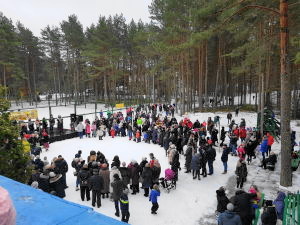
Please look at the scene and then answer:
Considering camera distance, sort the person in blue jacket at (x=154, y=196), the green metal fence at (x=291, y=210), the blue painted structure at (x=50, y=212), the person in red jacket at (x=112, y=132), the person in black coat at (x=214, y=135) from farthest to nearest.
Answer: the person in red jacket at (x=112, y=132) → the person in black coat at (x=214, y=135) → the person in blue jacket at (x=154, y=196) → the green metal fence at (x=291, y=210) → the blue painted structure at (x=50, y=212)

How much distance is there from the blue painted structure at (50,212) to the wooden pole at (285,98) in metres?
8.56

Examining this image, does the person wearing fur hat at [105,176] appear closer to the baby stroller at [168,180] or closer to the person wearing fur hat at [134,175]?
the person wearing fur hat at [134,175]

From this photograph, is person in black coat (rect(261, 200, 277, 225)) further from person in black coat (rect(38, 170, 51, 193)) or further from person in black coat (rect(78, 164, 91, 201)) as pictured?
person in black coat (rect(38, 170, 51, 193))

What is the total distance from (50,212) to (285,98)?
8.97 m

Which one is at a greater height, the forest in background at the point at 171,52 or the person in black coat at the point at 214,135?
the forest in background at the point at 171,52

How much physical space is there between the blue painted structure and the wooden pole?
8.56 m

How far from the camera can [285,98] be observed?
9.17 meters

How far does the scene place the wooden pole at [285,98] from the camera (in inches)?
345

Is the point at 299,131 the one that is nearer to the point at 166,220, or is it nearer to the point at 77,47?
the point at 166,220

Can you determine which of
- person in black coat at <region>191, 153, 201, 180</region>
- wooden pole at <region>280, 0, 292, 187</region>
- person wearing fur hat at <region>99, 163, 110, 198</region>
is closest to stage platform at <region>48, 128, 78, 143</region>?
person wearing fur hat at <region>99, 163, 110, 198</region>

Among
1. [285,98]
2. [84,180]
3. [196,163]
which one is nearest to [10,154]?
[84,180]

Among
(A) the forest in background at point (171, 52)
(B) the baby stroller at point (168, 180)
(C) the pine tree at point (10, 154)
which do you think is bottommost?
(B) the baby stroller at point (168, 180)

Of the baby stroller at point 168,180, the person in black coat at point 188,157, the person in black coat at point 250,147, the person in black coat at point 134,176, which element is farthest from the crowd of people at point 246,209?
the person in black coat at point 250,147

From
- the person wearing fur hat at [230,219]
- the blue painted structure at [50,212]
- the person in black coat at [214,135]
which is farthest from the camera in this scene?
the person in black coat at [214,135]
